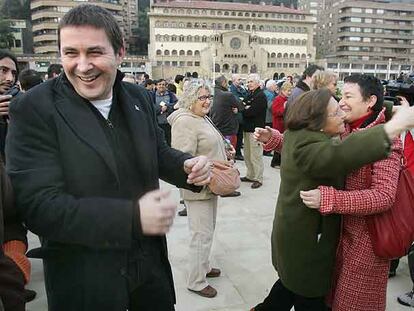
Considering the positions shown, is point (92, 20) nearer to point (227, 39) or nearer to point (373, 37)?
point (227, 39)

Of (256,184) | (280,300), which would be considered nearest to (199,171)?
(280,300)

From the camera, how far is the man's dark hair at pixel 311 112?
6.78ft

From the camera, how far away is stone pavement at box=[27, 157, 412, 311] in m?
3.13

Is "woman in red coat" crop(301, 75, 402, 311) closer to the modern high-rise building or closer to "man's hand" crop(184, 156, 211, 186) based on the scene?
"man's hand" crop(184, 156, 211, 186)

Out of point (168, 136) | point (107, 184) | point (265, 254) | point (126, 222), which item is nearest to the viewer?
point (126, 222)

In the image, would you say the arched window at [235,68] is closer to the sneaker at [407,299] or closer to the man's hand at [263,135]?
the sneaker at [407,299]

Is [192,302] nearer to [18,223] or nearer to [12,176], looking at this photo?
[18,223]

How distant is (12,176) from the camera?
1.32 metres

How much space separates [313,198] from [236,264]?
2.03m

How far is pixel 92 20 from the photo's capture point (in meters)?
1.39

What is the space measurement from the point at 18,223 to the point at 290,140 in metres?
1.45

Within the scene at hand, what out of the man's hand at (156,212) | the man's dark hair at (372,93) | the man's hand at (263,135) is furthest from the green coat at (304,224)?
the man's hand at (156,212)

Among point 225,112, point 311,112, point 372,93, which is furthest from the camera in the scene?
point 225,112

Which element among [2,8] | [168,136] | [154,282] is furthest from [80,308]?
[2,8]
